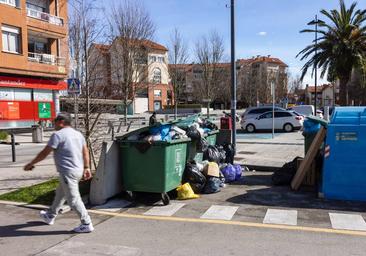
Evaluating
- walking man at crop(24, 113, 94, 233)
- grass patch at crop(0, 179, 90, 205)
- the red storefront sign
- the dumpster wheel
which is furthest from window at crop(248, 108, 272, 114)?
walking man at crop(24, 113, 94, 233)

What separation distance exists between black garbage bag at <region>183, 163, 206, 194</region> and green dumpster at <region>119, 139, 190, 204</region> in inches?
15.7

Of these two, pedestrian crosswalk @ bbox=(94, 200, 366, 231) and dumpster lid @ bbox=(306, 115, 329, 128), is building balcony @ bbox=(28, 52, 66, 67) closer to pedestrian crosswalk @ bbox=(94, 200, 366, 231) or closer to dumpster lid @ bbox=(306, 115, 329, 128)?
dumpster lid @ bbox=(306, 115, 329, 128)

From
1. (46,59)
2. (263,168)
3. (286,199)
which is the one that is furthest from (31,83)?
(286,199)

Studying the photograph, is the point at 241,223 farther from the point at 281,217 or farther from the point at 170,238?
the point at 170,238

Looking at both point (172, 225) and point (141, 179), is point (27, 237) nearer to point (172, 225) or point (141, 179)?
point (172, 225)

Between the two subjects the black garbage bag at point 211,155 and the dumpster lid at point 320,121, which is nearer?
the dumpster lid at point 320,121

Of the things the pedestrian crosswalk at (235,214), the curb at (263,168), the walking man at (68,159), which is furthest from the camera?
the curb at (263,168)

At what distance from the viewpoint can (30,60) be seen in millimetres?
31984

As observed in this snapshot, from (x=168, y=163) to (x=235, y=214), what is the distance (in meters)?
1.56

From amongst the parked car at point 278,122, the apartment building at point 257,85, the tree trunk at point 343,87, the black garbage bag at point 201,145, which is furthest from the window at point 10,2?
the apartment building at point 257,85

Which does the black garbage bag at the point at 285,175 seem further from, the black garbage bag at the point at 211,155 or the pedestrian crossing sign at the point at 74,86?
the pedestrian crossing sign at the point at 74,86

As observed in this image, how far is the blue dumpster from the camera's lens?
7512mm

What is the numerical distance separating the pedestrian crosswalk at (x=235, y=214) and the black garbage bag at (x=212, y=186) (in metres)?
0.91

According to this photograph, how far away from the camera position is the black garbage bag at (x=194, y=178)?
8.23m
